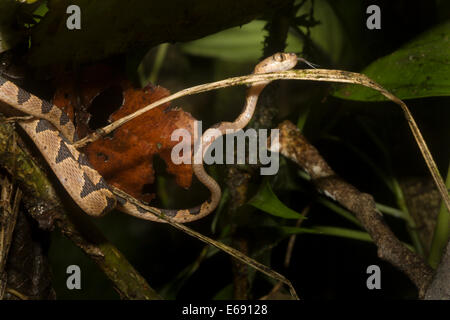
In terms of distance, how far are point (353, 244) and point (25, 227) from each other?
1.77 m

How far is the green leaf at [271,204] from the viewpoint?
4.74 feet

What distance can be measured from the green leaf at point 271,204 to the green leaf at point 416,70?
0.46 metres

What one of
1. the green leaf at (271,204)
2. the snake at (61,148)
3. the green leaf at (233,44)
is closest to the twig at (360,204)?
the green leaf at (271,204)

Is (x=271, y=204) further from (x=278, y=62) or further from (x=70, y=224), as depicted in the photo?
(x=70, y=224)

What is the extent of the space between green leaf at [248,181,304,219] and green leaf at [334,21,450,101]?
46cm

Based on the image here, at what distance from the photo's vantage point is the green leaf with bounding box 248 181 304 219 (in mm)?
1444

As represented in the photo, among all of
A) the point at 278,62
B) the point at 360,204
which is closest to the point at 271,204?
the point at 360,204

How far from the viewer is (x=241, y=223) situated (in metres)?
1.79

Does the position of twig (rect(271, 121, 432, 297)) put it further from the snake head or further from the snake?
the snake

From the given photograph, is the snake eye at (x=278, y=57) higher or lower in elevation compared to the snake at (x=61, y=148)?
higher

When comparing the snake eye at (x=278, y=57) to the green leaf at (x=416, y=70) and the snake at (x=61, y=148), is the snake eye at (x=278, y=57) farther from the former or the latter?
the snake at (x=61, y=148)
